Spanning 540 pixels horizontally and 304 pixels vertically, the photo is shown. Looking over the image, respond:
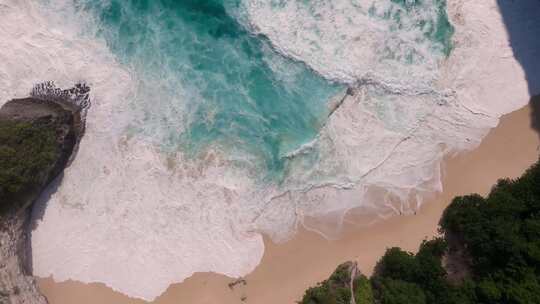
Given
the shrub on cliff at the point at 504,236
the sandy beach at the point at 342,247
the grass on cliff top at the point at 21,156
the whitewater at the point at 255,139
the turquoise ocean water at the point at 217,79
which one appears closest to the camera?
the shrub on cliff at the point at 504,236

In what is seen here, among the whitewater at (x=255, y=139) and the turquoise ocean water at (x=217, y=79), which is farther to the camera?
the turquoise ocean water at (x=217, y=79)

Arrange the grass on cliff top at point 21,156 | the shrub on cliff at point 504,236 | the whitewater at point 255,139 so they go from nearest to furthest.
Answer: the shrub on cliff at point 504,236 < the grass on cliff top at point 21,156 < the whitewater at point 255,139

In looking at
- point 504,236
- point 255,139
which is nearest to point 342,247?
point 255,139

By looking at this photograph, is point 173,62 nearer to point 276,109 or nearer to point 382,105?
point 276,109

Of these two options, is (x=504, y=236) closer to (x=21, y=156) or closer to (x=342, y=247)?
(x=342, y=247)

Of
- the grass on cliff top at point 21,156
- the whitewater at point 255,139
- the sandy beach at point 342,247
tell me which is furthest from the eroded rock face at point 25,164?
the sandy beach at point 342,247

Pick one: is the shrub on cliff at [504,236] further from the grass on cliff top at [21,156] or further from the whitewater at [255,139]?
the grass on cliff top at [21,156]

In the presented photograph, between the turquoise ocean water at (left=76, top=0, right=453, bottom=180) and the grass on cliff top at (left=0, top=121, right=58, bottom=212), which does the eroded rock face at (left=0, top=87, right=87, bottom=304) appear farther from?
the turquoise ocean water at (left=76, top=0, right=453, bottom=180)
